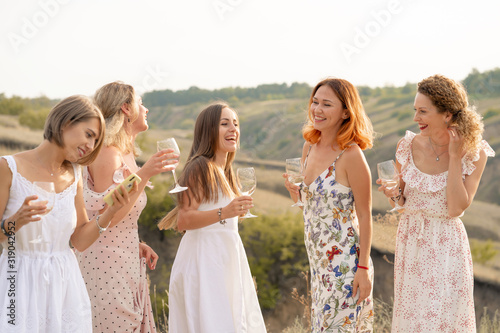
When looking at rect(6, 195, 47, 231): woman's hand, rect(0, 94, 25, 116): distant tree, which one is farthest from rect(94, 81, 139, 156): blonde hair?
rect(0, 94, 25, 116): distant tree

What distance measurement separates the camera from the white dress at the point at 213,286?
4285 millimetres

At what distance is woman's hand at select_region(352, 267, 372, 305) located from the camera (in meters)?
3.96

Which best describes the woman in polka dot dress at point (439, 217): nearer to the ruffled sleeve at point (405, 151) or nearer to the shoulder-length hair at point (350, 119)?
the ruffled sleeve at point (405, 151)

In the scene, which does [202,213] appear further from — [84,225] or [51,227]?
[51,227]

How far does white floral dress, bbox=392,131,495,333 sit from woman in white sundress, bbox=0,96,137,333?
7.59ft

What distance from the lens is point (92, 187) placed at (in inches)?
172

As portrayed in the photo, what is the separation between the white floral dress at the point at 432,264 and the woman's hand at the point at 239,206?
1.38m

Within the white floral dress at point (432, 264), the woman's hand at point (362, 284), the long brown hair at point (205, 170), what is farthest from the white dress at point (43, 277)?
the white floral dress at point (432, 264)

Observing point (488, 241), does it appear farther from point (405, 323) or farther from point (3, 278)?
point (3, 278)

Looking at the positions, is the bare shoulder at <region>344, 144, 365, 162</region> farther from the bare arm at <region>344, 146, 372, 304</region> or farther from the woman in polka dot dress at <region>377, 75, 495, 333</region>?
the woman in polka dot dress at <region>377, 75, 495, 333</region>

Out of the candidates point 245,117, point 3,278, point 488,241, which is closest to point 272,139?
point 245,117

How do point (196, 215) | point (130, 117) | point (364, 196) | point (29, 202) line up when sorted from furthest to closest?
point (130, 117)
point (196, 215)
point (364, 196)
point (29, 202)

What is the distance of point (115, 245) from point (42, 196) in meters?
1.12

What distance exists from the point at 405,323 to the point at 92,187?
2.77 metres
